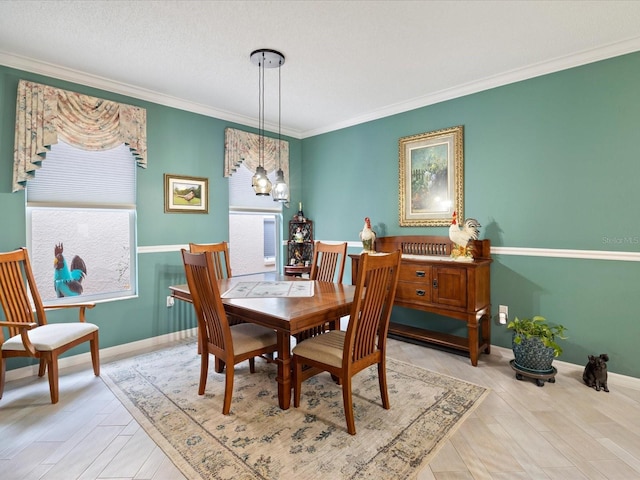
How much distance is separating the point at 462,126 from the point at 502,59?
2.28ft

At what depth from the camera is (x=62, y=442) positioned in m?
1.90

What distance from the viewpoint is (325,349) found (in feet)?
6.75

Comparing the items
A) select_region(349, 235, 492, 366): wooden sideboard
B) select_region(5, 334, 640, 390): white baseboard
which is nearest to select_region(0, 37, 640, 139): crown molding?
select_region(349, 235, 492, 366): wooden sideboard

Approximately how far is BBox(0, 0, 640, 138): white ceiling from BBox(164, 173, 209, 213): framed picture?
880mm

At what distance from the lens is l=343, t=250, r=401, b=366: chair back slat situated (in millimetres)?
1869

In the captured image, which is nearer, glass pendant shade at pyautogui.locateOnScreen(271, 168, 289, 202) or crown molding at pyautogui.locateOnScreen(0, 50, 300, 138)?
crown molding at pyautogui.locateOnScreen(0, 50, 300, 138)

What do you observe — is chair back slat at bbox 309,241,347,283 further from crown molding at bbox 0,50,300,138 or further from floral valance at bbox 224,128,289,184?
crown molding at bbox 0,50,300,138

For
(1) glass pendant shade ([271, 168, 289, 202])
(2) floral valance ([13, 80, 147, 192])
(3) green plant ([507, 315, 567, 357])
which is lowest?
(3) green plant ([507, 315, 567, 357])

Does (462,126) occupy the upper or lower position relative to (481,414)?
upper

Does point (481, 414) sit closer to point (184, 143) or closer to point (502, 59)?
point (502, 59)

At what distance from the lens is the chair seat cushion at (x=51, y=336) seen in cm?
229

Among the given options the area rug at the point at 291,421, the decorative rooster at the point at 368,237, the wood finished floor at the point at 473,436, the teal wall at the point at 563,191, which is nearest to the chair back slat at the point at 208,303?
the area rug at the point at 291,421

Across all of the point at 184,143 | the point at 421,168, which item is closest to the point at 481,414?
the point at 421,168

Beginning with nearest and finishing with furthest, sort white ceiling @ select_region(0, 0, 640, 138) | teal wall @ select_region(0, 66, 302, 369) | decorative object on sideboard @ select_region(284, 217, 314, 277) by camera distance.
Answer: white ceiling @ select_region(0, 0, 640, 138) < teal wall @ select_region(0, 66, 302, 369) < decorative object on sideboard @ select_region(284, 217, 314, 277)
